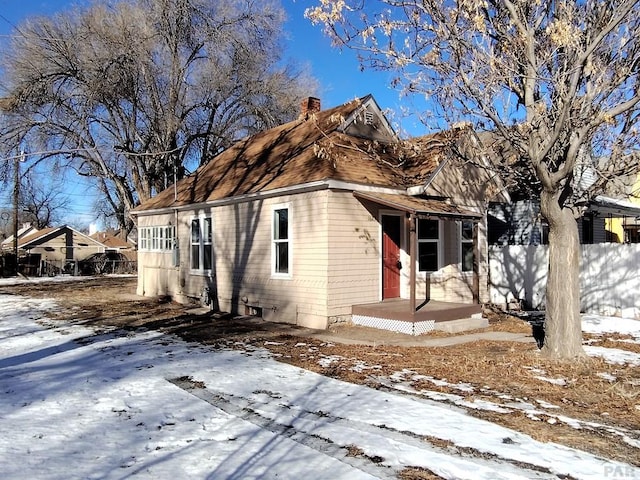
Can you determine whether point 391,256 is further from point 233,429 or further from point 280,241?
point 233,429

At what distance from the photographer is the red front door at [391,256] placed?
41.5 feet

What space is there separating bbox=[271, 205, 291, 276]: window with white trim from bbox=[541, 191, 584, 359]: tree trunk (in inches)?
244

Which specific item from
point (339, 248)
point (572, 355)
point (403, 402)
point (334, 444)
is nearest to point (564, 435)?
point (403, 402)

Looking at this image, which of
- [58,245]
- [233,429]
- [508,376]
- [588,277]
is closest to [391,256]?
[588,277]

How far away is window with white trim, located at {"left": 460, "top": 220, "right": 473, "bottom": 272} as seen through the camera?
14.4 meters

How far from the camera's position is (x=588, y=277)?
13734mm

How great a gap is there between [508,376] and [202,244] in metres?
11.1

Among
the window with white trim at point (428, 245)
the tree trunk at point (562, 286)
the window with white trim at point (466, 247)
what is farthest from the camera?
the window with white trim at point (466, 247)

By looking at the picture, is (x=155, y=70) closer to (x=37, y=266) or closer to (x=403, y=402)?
(x=37, y=266)

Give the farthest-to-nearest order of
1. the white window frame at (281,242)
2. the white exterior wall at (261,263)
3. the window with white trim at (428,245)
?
the window with white trim at (428,245), the white window frame at (281,242), the white exterior wall at (261,263)

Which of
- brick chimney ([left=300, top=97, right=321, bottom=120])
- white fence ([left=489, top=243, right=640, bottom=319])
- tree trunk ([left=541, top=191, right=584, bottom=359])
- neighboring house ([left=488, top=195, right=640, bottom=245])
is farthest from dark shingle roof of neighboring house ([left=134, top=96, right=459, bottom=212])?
neighboring house ([left=488, top=195, right=640, bottom=245])

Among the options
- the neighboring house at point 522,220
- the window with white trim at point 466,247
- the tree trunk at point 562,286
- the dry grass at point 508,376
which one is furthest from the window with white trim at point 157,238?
the tree trunk at point 562,286

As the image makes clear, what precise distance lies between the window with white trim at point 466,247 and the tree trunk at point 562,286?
6.15 metres

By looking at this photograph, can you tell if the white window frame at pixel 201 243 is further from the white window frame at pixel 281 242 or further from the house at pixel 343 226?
the white window frame at pixel 281 242
